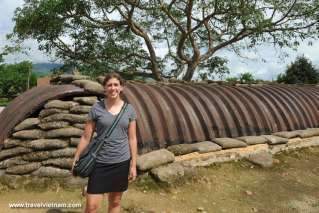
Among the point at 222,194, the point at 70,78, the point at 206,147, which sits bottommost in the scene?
the point at 222,194

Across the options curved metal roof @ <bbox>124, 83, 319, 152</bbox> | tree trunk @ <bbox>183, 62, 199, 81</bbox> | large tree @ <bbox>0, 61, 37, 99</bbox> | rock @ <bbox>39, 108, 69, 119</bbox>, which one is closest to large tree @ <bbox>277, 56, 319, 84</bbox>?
tree trunk @ <bbox>183, 62, 199, 81</bbox>

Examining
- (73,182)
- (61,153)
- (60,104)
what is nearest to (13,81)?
(60,104)

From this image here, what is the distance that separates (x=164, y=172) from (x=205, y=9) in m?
11.1

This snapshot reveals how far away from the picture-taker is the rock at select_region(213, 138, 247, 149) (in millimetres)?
8277

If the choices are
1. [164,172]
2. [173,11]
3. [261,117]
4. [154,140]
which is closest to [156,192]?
[164,172]

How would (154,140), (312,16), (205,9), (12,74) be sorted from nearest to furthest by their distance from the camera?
(154,140) < (205,9) < (312,16) < (12,74)

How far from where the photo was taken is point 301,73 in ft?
97.9

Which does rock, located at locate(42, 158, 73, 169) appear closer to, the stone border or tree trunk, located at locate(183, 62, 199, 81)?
the stone border

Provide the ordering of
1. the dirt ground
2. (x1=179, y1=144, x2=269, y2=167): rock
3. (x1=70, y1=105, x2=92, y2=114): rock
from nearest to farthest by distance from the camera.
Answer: the dirt ground → (x1=70, y1=105, x2=92, y2=114): rock → (x1=179, y1=144, x2=269, y2=167): rock

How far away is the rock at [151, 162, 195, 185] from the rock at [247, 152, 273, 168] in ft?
5.66

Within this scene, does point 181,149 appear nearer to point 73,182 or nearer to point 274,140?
point 73,182

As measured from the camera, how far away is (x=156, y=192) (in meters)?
6.59

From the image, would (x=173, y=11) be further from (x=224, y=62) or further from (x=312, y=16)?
(x=312, y=16)

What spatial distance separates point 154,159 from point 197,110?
2.25 m
